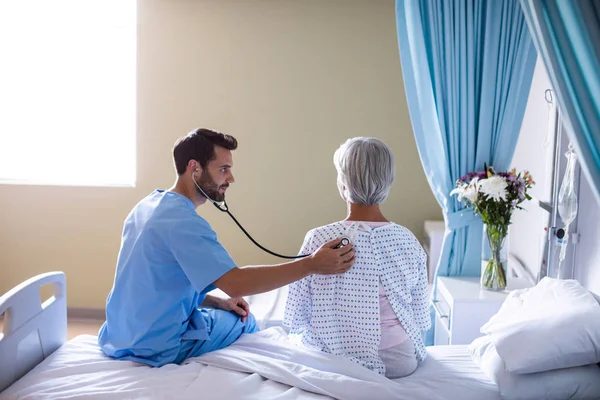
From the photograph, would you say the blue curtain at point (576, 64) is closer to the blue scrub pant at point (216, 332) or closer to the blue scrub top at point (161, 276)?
the blue scrub top at point (161, 276)

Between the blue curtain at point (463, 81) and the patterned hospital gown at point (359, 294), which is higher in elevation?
the blue curtain at point (463, 81)

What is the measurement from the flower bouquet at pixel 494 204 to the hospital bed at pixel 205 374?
0.69 meters

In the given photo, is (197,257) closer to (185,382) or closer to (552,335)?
(185,382)

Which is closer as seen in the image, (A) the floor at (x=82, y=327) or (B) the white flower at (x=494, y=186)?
(B) the white flower at (x=494, y=186)

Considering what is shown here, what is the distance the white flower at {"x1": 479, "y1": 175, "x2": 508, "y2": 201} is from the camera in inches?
108

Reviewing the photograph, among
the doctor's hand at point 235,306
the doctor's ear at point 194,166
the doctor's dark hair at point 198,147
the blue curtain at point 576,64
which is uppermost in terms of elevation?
the blue curtain at point 576,64

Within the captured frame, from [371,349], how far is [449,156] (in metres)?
1.23

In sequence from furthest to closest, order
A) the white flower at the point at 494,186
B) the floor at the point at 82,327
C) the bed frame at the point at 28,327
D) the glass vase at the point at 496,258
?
1. the floor at the point at 82,327
2. the glass vase at the point at 496,258
3. the white flower at the point at 494,186
4. the bed frame at the point at 28,327

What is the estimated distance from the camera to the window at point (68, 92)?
4.51 m

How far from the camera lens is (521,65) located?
297cm

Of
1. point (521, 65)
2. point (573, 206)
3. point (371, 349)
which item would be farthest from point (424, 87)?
point (371, 349)

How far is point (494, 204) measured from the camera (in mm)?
2814

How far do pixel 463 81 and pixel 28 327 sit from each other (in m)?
2.02

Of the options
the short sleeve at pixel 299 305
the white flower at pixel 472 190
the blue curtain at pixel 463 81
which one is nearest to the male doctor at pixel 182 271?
the short sleeve at pixel 299 305
